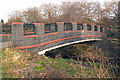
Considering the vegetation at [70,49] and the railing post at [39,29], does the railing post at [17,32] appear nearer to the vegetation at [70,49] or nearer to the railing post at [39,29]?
the vegetation at [70,49]

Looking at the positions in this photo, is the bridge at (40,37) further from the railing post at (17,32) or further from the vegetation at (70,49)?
the vegetation at (70,49)

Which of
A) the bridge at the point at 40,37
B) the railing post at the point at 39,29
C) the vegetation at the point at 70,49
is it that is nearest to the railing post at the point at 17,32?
the bridge at the point at 40,37

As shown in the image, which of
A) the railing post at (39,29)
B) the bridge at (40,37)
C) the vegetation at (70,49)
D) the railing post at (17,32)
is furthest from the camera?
the railing post at (39,29)

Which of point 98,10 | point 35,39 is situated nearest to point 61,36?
point 35,39

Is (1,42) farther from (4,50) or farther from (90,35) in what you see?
(90,35)

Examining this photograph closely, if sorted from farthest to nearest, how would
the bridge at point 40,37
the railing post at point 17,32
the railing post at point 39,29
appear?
the railing post at point 39,29, the bridge at point 40,37, the railing post at point 17,32

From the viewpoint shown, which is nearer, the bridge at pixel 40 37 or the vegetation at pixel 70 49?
the vegetation at pixel 70 49

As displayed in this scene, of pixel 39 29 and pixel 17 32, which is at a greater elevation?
pixel 39 29

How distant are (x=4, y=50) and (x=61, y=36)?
5541 millimetres

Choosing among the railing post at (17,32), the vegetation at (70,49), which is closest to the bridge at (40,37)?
the railing post at (17,32)

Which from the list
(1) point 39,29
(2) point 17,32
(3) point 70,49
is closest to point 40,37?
(1) point 39,29

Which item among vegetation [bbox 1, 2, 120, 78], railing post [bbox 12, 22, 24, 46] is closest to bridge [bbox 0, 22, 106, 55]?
railing post [bbox 12, 22, 24, 46]

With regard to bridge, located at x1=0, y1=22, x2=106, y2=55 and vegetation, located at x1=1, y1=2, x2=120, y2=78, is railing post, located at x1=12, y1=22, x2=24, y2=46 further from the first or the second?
vegetation, located at x1=1, y1=2, x2=120, y2=78

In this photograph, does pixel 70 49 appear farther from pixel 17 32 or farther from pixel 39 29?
pixel 17 32
